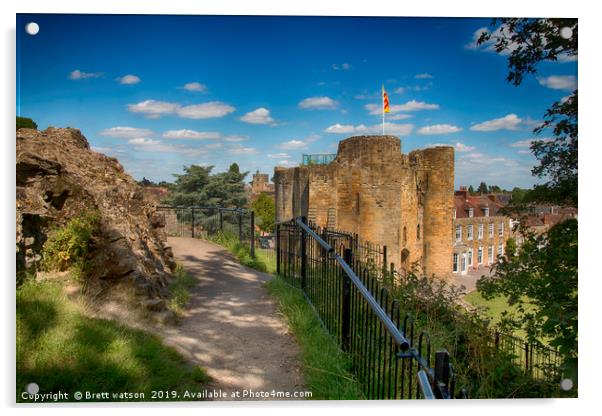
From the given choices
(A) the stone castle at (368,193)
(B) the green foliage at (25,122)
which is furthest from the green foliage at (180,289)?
(A) the stone castle at (368,193)

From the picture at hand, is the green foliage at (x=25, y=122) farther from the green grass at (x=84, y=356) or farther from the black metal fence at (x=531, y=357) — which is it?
the black metal fence at (x=531, y=357)

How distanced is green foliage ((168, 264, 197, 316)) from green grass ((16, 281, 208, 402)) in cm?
127

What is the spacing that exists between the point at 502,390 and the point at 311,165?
46.1ft

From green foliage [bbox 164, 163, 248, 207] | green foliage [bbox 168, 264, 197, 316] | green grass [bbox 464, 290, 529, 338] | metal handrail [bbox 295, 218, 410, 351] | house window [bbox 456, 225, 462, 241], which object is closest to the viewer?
metal handrail [bbox 295, 218, 410, 351]

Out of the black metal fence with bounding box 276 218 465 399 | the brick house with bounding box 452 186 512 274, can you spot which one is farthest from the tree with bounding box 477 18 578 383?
the brick house with bounding box 452 186 512 274

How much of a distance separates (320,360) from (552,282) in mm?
2550

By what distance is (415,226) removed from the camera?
64.2 ft

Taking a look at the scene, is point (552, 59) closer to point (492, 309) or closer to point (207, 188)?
point (492, 309)

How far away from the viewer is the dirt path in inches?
155

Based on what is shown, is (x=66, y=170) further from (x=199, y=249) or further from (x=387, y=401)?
(x=199, y=249)

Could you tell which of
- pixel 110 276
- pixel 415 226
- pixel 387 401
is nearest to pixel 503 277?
pixel 387 401

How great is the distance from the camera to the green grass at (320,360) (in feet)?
12.0

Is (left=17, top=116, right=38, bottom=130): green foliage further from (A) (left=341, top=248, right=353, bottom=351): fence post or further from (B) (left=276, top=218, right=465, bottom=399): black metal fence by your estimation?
(A) (left=341, top=248, right=353, bottom=351): fence post

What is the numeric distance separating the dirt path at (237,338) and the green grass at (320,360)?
12cm
